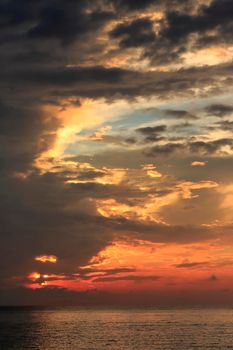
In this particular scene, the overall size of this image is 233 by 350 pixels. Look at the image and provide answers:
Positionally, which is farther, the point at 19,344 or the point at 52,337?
the point at 52,337

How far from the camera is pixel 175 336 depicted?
137625 mm

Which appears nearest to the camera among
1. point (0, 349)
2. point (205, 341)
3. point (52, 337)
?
point (0, 349)

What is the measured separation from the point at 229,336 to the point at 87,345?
140 feet

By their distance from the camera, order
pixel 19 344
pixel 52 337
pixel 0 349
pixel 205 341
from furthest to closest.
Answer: pixel 52 337 < pixel 205 341 < pixel 19 344 < pixel 0 349

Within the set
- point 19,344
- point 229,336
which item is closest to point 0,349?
point 19,344

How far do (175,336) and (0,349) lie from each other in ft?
177

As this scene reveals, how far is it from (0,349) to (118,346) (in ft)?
88.3

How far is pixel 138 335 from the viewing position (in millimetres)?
143125

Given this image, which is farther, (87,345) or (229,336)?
(229,336)

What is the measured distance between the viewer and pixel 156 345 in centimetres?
11625

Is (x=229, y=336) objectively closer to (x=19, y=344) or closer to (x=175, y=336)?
(x=175, y=336)

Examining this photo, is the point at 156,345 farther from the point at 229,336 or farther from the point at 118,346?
the point at 229,336

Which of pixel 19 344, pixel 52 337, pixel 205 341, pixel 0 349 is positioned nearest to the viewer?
pixel 0 349

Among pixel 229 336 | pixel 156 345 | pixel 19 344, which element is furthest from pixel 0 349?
pixel 229 336
